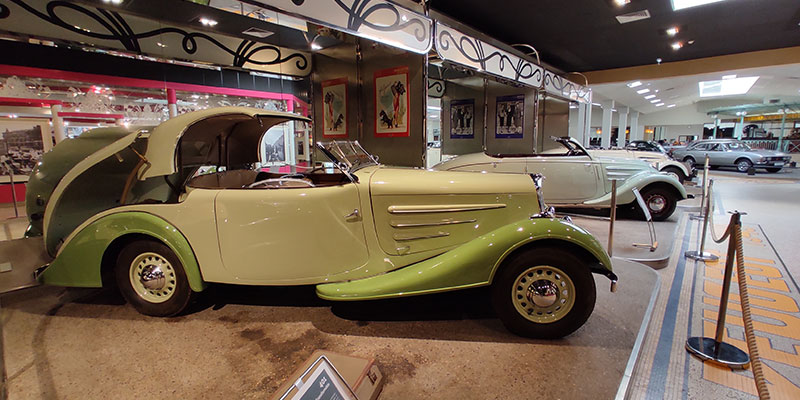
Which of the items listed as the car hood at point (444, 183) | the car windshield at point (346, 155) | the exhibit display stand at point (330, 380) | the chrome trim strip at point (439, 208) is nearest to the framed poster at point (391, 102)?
the car windshield at point (346, 155)

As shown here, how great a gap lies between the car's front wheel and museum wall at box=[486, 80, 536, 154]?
6778mm

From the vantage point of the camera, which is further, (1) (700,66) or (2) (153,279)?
(1) (700,66)

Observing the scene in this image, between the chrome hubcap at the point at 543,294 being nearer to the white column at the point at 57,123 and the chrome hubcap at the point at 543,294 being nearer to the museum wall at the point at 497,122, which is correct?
the white column at the point at 57,123

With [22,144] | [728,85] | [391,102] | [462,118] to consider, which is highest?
[728,85]

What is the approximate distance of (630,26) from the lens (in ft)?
23.6

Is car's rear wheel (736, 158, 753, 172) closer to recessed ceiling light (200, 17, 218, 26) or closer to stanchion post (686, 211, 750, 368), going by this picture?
stanchion post (686, 211, 750, 368)

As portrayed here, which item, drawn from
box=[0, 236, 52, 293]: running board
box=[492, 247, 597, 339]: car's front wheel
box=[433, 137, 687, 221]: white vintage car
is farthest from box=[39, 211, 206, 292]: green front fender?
box=[433, 137, 687, 221]: white vintage car

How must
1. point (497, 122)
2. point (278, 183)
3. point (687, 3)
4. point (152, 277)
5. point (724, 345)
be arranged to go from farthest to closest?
point (497, 122) → point (687, 3) → point (278, 183) → point (152, 277) → point (724, 345)

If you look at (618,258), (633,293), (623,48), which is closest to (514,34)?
(623,48)

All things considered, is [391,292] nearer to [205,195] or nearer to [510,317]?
[510,317]

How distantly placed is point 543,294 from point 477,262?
1.61 ft

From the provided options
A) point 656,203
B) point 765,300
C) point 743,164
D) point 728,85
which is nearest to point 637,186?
point 656,203

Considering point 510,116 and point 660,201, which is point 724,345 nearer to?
point 660,201

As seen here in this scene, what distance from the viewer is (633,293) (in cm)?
321
